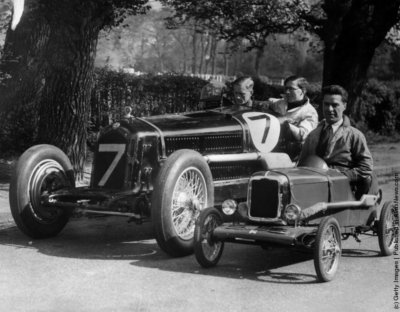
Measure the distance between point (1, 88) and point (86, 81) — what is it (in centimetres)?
332

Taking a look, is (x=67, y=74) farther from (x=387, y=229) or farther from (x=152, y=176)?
(x=387, y=229)

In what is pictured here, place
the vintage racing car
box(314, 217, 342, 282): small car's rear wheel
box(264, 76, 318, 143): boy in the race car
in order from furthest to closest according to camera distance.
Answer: box(264, 76, 318, 143): boy in the race car, the vintage racing car, box(314, 217, 342, 282): small car's rear wheel

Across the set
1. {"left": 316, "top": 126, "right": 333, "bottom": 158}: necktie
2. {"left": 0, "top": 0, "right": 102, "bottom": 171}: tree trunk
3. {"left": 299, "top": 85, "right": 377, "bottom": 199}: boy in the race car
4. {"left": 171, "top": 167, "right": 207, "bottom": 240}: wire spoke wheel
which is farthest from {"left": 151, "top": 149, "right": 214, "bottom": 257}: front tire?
{"left": 0, "top": 0, "right": 102, "bottom": 171}: tree trunk

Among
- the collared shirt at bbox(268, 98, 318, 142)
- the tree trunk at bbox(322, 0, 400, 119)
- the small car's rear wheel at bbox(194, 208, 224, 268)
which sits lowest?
the small car's rear wheel at bbox(194, 208, 224, 268)

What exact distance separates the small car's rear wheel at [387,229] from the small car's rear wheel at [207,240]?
1643 millimetres

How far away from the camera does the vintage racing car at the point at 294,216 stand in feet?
18.4

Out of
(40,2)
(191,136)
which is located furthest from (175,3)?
(191,136)

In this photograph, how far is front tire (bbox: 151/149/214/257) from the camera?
629 centimetres

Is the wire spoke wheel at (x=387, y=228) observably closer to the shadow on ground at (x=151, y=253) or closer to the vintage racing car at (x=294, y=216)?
Result: the shadow on ground at (x=151, y=253)

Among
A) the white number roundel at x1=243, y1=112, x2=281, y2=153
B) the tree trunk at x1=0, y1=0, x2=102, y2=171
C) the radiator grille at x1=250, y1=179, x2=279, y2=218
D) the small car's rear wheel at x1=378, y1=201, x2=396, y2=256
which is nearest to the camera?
the radiator grille at x1=250, y1=179, x2=279, y2=218

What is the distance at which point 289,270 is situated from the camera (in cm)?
607

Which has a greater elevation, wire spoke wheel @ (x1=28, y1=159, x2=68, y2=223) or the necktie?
the necktie

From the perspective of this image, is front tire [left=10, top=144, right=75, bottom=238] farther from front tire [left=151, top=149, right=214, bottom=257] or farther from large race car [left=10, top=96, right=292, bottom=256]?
front tire [left=151, top=149, right=214, bottom=257]

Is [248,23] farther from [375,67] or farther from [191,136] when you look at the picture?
[375,67]
